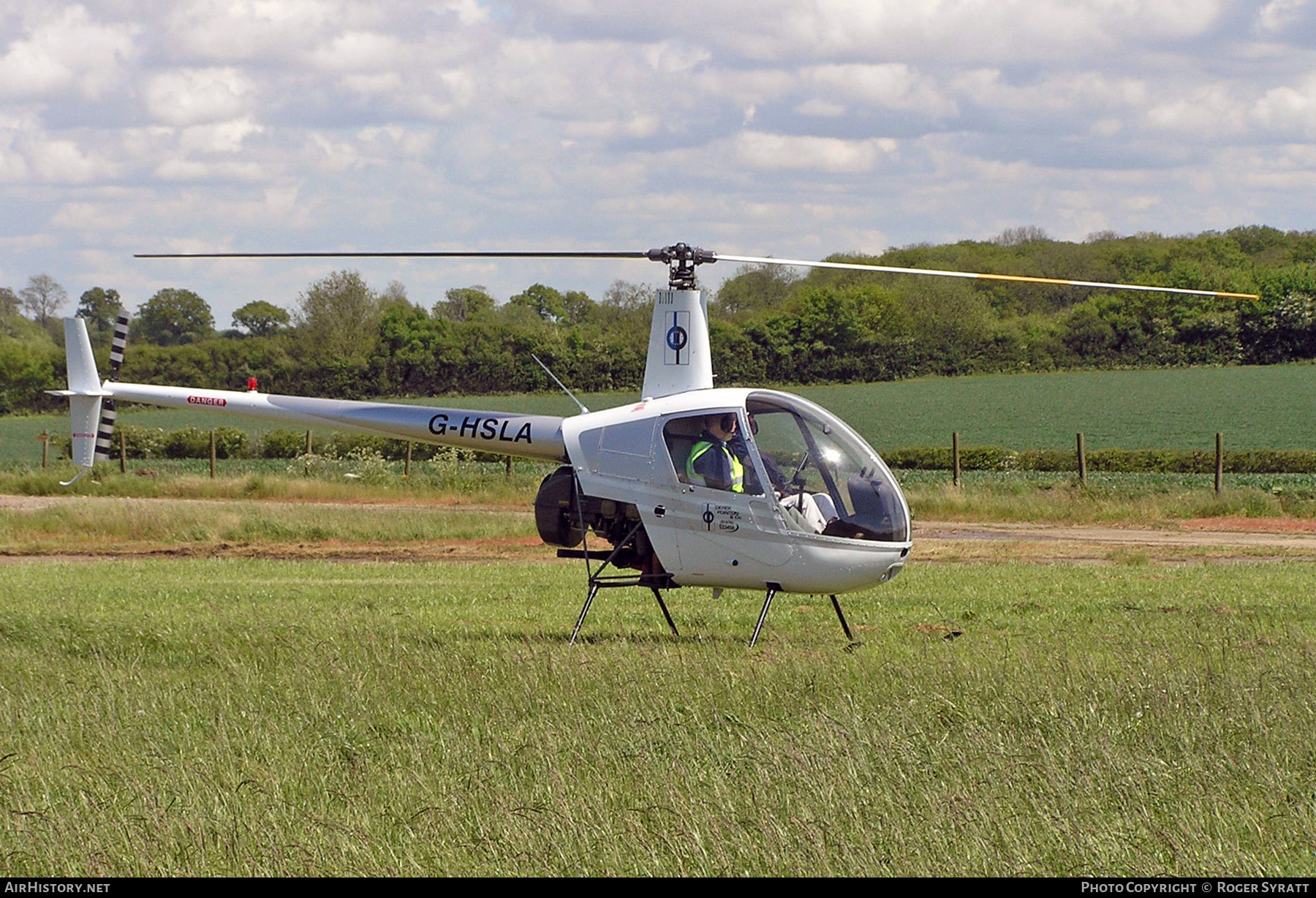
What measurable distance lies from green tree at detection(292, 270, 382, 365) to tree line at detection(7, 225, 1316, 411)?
11 centimetres

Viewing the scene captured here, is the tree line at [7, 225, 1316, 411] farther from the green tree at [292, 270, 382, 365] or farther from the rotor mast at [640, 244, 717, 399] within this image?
the rotor mast at [640, 244, 717, 399]

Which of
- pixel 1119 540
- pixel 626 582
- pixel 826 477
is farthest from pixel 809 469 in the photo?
pixel 1119 540

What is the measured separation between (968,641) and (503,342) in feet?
168

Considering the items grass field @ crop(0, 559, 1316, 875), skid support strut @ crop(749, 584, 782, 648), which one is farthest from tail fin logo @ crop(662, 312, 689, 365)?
grass field @ crop(0, 559, 1316, 875)

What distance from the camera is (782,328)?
201 ft

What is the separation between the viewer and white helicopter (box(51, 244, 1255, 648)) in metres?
9.99

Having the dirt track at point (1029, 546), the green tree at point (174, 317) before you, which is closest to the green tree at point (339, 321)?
the green tree at point (174, 317)

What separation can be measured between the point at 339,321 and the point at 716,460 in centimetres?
5749

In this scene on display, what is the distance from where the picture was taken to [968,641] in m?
9.99

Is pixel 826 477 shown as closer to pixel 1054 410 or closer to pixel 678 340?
pixel 678 340

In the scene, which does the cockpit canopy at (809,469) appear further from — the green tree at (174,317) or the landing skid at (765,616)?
the green tree at (174,317)

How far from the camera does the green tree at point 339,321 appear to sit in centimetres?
6116

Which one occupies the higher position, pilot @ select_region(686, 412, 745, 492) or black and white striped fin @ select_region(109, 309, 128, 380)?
black and white striped fin @ select_region(109, 309, 128, 380)
